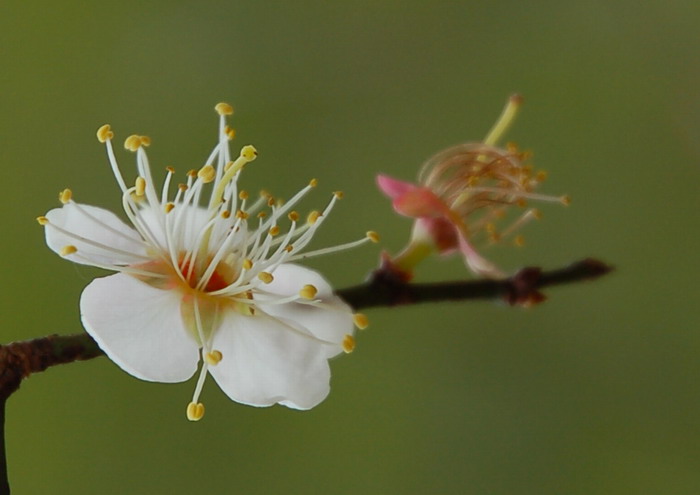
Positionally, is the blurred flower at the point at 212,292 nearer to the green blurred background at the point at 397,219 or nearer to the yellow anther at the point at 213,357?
the yellow anther at the point at 213,357

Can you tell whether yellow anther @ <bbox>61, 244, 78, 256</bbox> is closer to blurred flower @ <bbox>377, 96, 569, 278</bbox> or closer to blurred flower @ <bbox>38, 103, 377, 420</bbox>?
blurred flower @ <bbox>38, 103, 377, 420</bbox>

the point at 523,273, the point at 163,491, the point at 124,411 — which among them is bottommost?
the point at 163,491

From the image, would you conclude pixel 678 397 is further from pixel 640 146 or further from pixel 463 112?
pixel 463 112

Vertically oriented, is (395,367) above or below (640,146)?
below

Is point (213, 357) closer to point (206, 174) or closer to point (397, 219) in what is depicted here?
point (206, 174)

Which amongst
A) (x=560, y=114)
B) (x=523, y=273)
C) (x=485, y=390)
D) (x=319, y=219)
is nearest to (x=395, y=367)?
(x=485, y=390)

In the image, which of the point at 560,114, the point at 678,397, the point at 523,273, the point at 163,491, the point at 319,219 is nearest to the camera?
the point at 319,219
